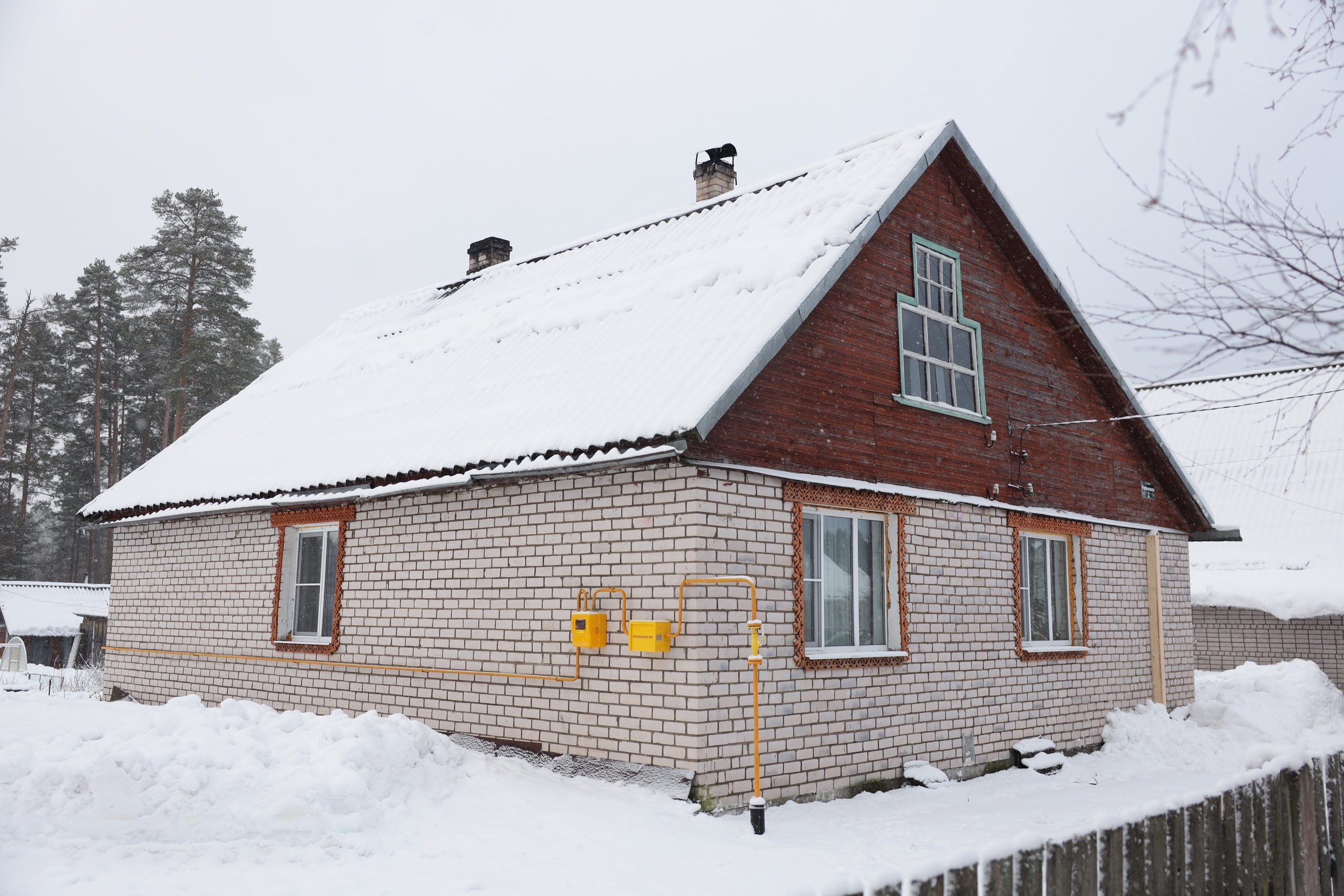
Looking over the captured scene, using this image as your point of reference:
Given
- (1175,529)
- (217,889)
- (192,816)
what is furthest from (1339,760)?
(1175,529)

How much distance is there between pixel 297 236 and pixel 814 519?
9524 centimetres

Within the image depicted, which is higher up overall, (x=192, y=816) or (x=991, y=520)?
(x=991, y=520)

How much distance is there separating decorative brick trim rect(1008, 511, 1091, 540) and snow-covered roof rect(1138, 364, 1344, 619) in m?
5.51

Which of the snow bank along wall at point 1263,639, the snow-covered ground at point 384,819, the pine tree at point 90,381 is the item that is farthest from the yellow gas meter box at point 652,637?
the pine tree at point 90,381

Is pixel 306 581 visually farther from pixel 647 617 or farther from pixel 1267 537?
pixel 1267 537

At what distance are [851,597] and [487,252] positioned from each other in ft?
35.9

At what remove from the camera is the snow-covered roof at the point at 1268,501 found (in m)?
18.9

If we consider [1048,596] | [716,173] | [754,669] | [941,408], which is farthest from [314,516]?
[1048,596]

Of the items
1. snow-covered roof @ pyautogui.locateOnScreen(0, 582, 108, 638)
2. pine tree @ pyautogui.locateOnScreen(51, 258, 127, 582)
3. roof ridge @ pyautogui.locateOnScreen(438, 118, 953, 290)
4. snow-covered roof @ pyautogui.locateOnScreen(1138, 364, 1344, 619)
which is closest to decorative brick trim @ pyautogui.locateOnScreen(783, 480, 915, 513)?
roof ridge @ pyautogui.locateOnScreen(438, 118, 953, 290)

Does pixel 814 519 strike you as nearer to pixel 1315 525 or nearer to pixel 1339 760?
pixel 1339 760

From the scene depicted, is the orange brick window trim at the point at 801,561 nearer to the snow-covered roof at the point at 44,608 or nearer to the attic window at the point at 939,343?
the attic window at the point at 939,343

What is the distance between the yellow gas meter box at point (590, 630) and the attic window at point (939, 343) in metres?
3.94

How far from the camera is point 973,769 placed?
10586mm

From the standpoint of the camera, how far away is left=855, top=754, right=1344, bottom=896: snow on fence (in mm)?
3938
